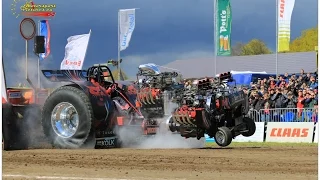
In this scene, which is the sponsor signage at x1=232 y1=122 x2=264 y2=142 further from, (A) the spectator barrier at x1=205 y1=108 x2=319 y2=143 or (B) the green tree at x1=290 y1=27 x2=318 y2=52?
(B) the green tree at x1=290 y1=27 x2=318 y2=52

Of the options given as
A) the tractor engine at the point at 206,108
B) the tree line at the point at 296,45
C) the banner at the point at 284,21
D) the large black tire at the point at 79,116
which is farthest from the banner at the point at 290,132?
the tree line at the point at 296,45

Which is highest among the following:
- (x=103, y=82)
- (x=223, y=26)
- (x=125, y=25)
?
(x=125, y=25)

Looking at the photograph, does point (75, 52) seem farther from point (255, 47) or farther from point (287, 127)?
point (255, 47)

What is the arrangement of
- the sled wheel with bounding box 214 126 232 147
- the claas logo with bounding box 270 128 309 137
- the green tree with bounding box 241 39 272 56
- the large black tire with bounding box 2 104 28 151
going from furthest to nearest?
the green tree with bounding box 241 39 272 56
the claas logo with bounding box 270 128 309 137
the sled wheel with bounding box 214 126 232 147
the large black tire with bounding box 2 104 28 151

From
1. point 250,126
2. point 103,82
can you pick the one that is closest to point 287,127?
point 250,126

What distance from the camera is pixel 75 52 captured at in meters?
31.3

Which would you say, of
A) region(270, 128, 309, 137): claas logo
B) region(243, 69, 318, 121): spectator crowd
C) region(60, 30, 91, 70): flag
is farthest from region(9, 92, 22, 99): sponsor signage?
region(60, 30, 91, 70): flag

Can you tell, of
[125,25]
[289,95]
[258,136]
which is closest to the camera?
[258,136]

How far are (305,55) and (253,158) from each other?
1451 inches

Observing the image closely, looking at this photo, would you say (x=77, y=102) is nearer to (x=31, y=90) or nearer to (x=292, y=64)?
(x=31, y=90)

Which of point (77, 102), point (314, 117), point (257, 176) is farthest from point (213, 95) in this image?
point (314, 117)

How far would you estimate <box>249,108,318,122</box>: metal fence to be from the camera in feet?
66.4

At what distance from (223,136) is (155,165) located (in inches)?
174

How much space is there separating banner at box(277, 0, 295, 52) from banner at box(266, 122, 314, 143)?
913 cm
